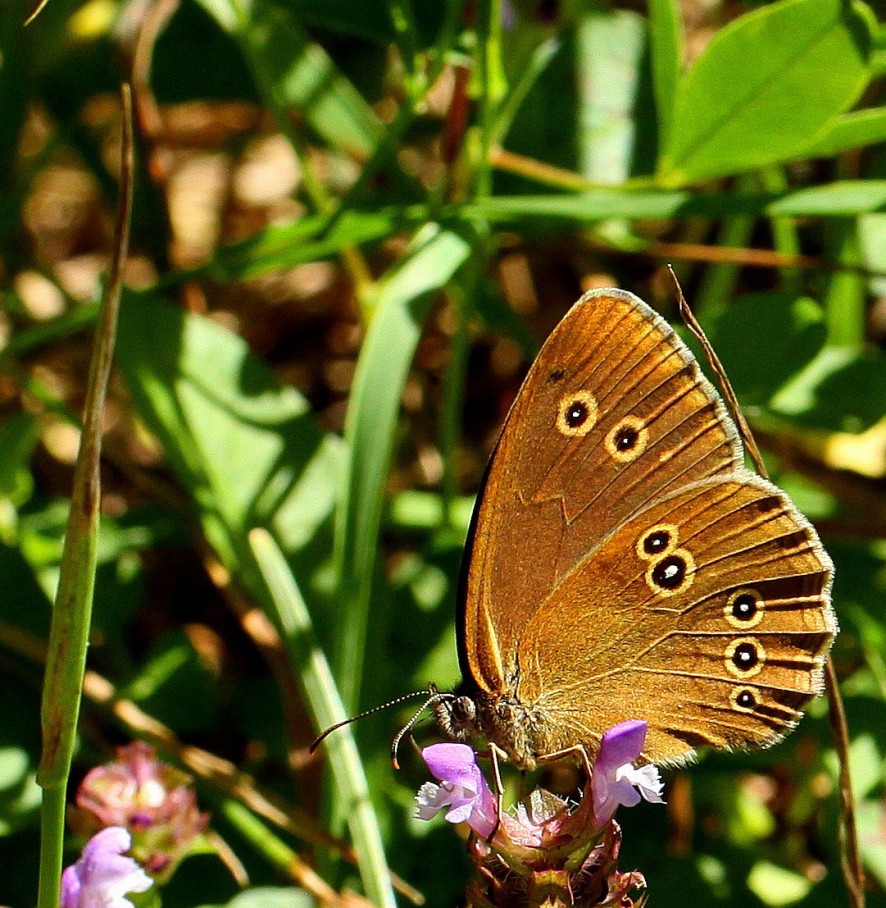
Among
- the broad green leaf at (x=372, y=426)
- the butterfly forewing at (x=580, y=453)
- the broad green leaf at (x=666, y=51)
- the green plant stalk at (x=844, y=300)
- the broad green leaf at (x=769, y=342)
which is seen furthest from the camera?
the green plant stalk at (x=844, y=300)

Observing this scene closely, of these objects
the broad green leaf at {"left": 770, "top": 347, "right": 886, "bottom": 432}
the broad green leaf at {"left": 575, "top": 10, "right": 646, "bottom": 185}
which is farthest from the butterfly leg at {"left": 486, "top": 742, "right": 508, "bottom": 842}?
the broad green leaf at {"left": 575, "top": 10, "right": 646, "bottom": 185}

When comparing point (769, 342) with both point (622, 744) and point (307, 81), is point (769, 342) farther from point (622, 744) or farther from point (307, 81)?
point (307, 81)

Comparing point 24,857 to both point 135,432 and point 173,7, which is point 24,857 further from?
point 173,7

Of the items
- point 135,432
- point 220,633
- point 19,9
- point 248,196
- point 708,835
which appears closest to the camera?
point 708,835

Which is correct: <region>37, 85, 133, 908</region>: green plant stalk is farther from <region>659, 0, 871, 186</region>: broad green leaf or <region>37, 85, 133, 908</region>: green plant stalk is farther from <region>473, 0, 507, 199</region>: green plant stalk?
<region>659, 0, 871, 186</region>: broad green leaf

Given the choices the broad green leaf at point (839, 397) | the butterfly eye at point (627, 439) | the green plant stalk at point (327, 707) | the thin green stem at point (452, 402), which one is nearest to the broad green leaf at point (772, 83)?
the broad green leaf at point (839, 397)

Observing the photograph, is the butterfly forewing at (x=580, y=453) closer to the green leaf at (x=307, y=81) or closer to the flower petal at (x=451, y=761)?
the flower petal at (x=451, y=761)

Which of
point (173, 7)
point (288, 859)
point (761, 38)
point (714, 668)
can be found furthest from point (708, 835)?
point (173, 7)
